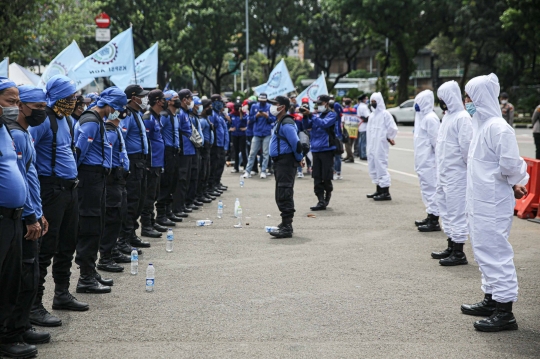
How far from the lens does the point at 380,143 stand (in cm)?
1498

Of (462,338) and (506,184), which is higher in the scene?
(506,184)

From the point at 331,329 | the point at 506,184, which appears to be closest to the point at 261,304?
the point at 331,329

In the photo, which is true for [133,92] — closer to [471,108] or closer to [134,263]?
→ [134,263]

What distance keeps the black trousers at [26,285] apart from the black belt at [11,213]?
336 mm

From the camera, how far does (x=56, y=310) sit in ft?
22.9

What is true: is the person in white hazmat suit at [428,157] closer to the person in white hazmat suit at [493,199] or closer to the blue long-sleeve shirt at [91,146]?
the person in white hazmat suit at [493,199]

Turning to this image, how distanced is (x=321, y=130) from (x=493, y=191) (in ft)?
24.9

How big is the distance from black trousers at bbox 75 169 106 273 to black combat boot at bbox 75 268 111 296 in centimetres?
2

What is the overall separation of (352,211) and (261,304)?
6809mm

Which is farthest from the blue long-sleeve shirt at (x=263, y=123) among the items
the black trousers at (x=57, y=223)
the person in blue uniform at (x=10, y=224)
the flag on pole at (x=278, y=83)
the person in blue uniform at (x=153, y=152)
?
the person in blue uniform at (x=10, y=224)

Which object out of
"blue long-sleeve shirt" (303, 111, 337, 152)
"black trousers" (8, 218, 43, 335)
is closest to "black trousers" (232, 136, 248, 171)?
"blue long-sleeve shirt" (303, 111, 337, 152)

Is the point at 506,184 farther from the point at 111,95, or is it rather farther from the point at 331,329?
the point at 111,95

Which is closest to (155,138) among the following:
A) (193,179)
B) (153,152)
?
(153,152)

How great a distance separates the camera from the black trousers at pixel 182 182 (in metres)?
12.8
